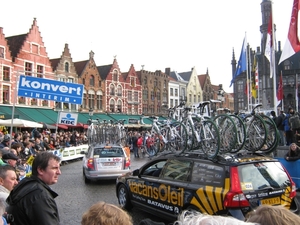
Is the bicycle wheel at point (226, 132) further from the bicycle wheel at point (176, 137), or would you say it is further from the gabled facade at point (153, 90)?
the gabled facade at point (153, 90)

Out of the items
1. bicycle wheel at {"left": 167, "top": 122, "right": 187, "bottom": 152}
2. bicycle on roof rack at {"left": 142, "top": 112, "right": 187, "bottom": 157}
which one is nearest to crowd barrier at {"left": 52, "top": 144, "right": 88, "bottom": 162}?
bicycle on roof rack at {"left": 142, "top": 112, "right": 187, "bottom": 157}

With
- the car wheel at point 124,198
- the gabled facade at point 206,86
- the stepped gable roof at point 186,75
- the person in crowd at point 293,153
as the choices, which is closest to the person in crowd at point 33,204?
the car wheel at point 124,198

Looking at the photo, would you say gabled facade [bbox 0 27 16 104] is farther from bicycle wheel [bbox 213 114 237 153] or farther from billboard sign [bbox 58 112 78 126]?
bicycle wheel [bbox 213 114 237 153]

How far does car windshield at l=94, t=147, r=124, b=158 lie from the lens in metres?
11.6

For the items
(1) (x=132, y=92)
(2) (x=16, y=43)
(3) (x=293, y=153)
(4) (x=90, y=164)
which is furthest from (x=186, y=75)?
(3) (x=293, y=153)

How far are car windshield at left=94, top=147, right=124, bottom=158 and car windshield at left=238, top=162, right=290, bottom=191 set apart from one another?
717cm

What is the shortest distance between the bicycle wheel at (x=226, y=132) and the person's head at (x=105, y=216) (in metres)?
5.28

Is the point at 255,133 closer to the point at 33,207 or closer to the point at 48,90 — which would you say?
the point at 33,207

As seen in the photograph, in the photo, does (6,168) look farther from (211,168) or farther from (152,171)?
(152,171)

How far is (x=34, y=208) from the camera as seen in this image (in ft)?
8.75

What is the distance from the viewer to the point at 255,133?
7.24m

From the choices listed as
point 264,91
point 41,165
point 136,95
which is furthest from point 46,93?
point 264,91

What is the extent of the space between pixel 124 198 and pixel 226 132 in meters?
3.13

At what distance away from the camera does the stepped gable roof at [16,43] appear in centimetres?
3519
